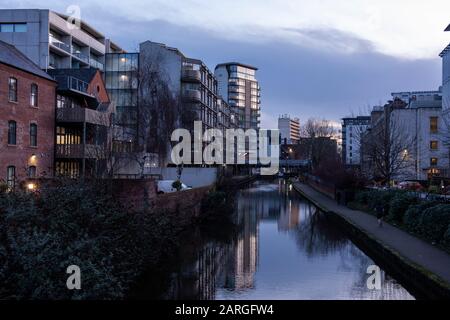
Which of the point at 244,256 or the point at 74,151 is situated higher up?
the point at 74,151

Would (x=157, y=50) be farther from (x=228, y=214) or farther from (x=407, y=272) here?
(x=407, y=272)

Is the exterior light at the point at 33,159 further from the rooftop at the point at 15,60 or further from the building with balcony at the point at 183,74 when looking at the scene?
the building with balcony at the point at 183,74

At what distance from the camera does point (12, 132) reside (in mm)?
26922

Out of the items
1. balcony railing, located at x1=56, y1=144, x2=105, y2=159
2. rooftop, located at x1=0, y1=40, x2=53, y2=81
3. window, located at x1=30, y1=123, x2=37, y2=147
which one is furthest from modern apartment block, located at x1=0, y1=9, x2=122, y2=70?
window, located at x1=30, y1=123, x2=37, y2=147

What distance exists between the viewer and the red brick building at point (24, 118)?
26.0 m

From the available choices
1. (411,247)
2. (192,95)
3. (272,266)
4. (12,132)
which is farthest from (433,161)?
(12,132)

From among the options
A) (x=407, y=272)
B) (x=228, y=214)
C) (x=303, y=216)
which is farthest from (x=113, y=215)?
(x=303, y=216)

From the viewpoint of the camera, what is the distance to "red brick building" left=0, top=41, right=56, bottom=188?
85.4ft

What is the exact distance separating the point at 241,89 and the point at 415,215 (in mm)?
152044

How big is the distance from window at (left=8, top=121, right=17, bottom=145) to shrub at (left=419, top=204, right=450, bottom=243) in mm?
21479

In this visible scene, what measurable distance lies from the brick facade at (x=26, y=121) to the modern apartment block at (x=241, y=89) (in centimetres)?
13470

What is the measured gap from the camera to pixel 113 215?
54.7 feet

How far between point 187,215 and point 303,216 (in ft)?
42.7

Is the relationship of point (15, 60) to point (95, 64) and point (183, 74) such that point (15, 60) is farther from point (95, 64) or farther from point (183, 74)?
point (183, 74)
